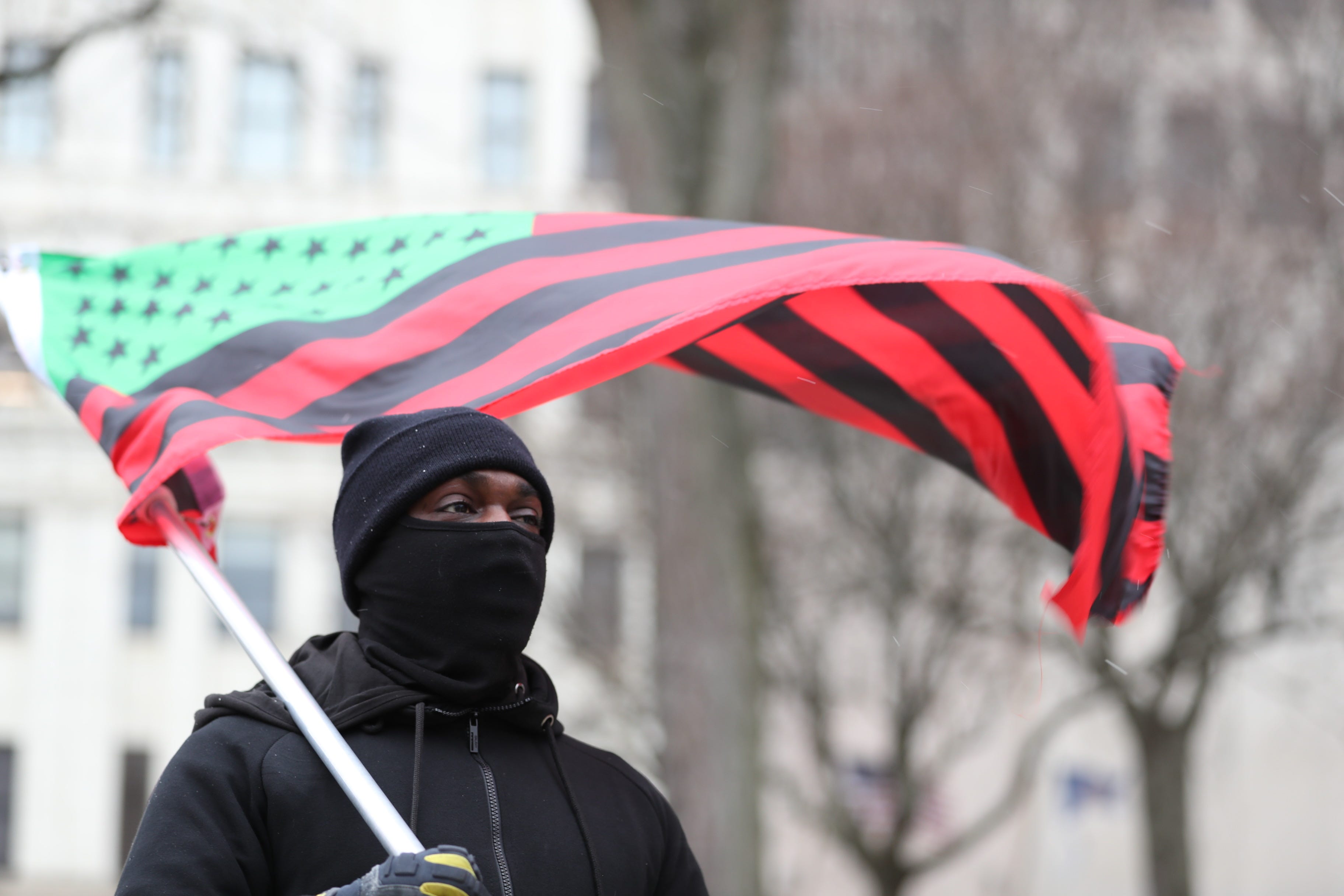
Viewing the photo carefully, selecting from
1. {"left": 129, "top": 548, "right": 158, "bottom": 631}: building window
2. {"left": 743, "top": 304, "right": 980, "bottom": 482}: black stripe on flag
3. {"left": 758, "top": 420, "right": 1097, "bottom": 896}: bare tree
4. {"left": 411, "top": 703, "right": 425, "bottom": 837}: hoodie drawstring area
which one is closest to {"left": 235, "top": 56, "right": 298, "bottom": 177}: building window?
{"left": 129, "top": 548, "right": 158, "bottom": 631}: building window

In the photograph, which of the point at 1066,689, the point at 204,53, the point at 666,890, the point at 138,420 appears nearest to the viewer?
the point at 666,890

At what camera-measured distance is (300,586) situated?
23938 mm

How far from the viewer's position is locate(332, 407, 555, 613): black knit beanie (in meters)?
2.38

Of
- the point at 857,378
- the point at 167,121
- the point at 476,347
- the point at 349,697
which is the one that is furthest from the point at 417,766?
the point at 167,121

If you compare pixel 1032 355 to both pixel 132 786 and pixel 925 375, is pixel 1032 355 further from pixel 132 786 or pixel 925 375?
pixel 132 786

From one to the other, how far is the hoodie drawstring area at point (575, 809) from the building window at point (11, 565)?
24189 millimetres

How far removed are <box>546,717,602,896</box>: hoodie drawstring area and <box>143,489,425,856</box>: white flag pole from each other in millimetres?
293

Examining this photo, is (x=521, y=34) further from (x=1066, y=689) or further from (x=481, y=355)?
(x=481, y=355)

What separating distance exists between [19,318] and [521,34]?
22.4m

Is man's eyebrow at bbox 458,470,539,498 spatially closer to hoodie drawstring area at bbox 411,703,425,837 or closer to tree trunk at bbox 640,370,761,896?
hoodie drawstring area at bbox 411,703,425,837

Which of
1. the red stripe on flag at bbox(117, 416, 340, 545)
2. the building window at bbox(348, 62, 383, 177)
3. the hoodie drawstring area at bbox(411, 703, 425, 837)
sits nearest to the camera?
the hoodie drawstring area at bbox(411, 703, 425, 837)

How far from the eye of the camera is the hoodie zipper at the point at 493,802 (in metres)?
2.25

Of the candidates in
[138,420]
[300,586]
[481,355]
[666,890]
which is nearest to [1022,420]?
[481,355]

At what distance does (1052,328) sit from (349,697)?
1.84 m
